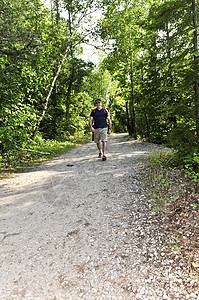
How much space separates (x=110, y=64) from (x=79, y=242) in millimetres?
13134

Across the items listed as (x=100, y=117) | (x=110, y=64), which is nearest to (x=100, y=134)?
(x=100, y=117)

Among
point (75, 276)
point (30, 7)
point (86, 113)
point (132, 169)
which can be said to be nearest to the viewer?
point (75, 276)

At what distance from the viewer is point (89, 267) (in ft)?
8.65

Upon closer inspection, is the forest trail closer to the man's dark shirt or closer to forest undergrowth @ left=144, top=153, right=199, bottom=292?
forest undergrowth @ left=144, top=153, right=199, bottom=292

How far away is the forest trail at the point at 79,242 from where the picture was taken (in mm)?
2324

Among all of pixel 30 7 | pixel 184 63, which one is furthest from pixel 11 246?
pixel 30 7

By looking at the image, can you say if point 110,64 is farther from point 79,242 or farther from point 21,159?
point 79,242

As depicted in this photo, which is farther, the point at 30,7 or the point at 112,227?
the point at 30,7

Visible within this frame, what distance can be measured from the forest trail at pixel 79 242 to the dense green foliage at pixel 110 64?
6.86ft

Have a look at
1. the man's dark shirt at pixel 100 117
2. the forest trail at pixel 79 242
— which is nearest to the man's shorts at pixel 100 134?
the man's dark shirt at pixel 100 117

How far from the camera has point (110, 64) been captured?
13539 millimetres

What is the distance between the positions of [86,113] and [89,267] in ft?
78.9

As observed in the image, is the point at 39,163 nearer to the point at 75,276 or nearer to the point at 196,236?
the point at 75,276

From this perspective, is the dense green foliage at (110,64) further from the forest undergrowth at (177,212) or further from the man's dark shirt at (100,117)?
the man's dark shirt at (100,117)
